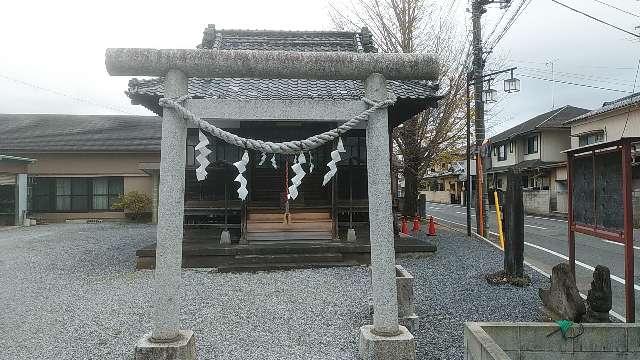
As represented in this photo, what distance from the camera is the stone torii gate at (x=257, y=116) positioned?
422cm

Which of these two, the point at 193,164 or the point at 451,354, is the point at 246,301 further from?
the point at 193,164

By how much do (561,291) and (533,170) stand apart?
28102mm

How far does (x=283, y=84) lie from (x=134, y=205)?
17.2m

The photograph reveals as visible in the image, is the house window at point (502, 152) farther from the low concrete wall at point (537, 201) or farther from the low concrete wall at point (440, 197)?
the low concrete wall at point (440, 197)

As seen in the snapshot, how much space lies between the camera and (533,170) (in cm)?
3053

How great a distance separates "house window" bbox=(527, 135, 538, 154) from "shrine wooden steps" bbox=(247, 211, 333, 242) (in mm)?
26000

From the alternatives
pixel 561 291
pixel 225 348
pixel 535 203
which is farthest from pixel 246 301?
pixel 535 203

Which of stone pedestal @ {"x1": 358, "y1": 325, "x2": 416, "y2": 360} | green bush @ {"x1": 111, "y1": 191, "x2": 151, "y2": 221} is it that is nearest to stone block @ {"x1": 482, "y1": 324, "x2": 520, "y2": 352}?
stone pedestal @ {"x1": 358, "y1": 325, "x2": 416, "y2": 360}

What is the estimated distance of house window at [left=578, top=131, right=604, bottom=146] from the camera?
23.8 metres

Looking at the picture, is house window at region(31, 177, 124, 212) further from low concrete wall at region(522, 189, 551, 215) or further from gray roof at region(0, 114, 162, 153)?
low concrete wall at region(522, 189, 551, 215)

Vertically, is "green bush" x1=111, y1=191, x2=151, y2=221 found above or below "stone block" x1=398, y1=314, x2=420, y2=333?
above

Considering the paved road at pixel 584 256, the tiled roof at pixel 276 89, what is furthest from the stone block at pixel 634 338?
the tiled roof at pixel 276 89

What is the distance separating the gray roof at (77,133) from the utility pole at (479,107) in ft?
51.9

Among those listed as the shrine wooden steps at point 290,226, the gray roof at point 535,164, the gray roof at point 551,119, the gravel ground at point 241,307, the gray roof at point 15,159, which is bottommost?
the gravel ground at point 241,307
